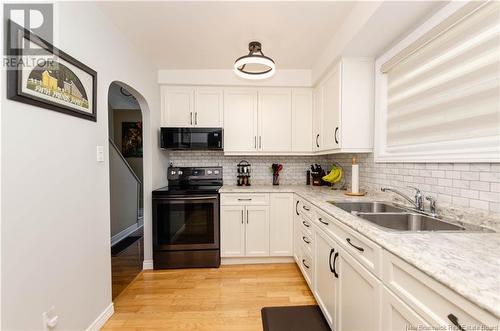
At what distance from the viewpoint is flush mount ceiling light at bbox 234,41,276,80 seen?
185 cm

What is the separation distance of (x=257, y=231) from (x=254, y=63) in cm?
188

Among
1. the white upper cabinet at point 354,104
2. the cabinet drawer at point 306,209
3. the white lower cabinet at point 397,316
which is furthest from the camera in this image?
the white upper cabinet at point 354,104

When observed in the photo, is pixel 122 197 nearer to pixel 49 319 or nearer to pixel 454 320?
pixel 49 319

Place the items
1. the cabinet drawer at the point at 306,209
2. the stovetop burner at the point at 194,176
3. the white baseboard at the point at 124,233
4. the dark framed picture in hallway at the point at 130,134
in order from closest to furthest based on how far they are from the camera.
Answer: the cabinet drawer at the point at 306,209, the white baseboard at the point at 124,233, the stovetop burner at the point at 194,176, the dark framed picture in hallway at the point at 130,134

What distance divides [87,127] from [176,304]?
1643 mm

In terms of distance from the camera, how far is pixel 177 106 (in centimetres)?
293

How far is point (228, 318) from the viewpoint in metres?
1.77

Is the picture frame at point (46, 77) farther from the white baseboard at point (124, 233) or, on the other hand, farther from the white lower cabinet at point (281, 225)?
the white lower cabinet at point (281, 225)

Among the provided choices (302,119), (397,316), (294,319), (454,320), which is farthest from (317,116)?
(454,320)

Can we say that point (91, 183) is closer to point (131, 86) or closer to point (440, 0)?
point (131, 86)

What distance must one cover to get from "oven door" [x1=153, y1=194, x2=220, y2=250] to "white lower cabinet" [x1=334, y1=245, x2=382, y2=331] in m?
1.55

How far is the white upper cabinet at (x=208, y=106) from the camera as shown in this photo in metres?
2.94

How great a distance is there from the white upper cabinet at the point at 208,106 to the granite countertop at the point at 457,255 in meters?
2.21

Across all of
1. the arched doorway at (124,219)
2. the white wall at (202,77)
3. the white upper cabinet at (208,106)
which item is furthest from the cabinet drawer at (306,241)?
the white wall at (202,77)
